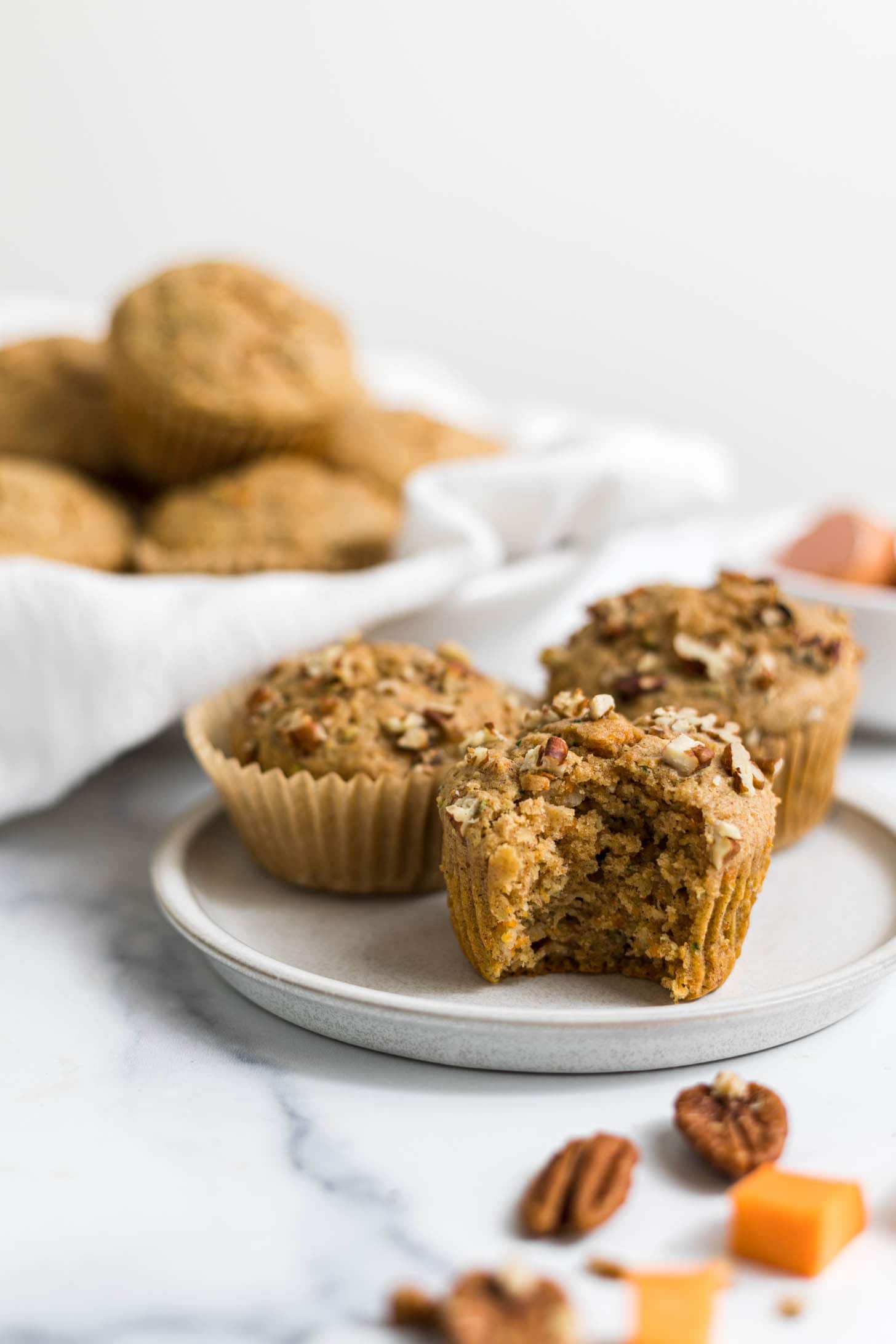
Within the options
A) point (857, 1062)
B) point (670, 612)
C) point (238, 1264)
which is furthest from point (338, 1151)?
point (670, 612)

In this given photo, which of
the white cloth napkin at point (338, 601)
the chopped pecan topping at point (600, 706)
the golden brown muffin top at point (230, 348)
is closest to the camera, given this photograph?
the chopped pecan topping at point (600, 706)

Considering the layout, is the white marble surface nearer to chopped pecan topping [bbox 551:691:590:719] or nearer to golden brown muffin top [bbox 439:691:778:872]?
golden brown muffin top [bbox 439:691:778:872]

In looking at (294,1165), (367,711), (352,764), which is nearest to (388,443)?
(367,711)

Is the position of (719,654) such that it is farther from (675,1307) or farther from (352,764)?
(675,1307)

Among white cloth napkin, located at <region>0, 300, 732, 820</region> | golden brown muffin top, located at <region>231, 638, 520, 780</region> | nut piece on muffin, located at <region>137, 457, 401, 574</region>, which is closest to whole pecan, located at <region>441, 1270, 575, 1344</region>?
golden brown muffin top, located at <region>231, 638, 520, 780</region>

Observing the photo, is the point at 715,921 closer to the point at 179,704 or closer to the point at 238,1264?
the point at 238,1264

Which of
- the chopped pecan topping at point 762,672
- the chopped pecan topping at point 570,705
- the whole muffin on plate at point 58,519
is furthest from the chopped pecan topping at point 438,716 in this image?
the whole muffin on plate at point 58,519

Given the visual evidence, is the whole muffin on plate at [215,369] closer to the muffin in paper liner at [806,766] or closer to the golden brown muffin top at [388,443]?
the golden brown muffin top at [388,443]
